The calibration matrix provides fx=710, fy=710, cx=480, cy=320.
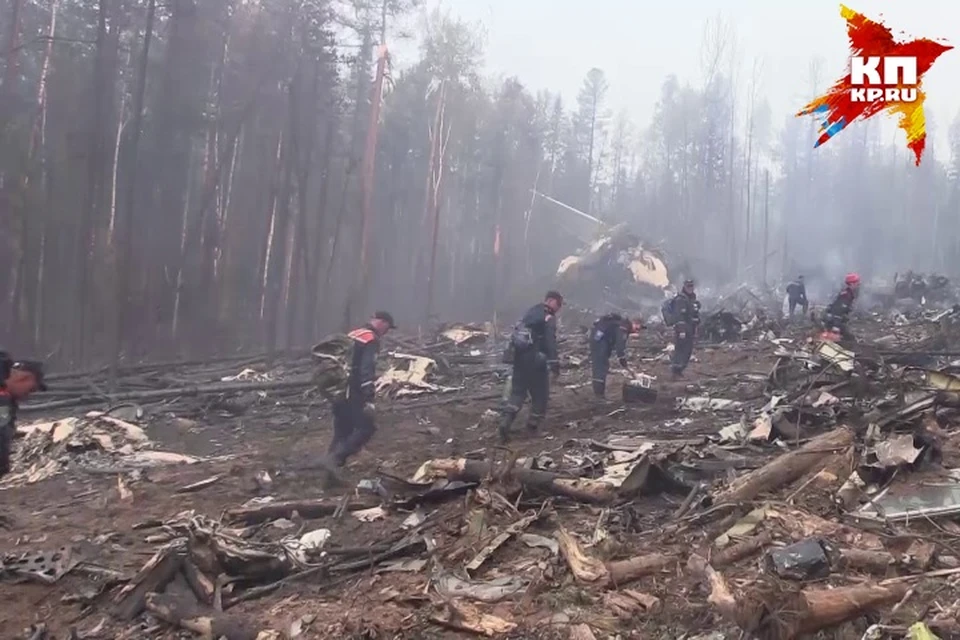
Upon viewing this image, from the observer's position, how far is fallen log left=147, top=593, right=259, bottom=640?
13.5ft

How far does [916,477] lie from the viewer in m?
5.50

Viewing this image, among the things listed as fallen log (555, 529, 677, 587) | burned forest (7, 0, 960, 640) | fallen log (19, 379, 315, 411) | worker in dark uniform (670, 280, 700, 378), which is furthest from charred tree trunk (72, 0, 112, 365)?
fallen log (555, 529, 677, 587)

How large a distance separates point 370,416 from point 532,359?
236 cm

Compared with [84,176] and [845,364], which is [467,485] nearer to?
[845,364]

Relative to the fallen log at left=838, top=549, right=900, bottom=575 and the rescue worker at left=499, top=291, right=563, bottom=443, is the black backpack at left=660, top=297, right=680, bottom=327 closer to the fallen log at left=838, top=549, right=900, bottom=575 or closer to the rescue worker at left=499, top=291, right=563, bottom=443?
the rescue worker at left=499, top=291, right=563, bottom=443

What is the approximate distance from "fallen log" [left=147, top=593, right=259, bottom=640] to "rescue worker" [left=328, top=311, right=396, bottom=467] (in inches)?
130

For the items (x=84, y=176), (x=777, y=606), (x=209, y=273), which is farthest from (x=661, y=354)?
(x=84, y=176)

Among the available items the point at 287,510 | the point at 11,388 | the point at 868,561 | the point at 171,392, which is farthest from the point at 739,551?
the point at 171,392

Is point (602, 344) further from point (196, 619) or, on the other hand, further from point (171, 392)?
point (196, 619)

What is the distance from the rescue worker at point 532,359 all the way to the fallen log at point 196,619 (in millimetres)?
5137

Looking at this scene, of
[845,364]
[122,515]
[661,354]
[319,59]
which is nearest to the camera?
[122,515]

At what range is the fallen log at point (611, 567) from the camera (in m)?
4.24

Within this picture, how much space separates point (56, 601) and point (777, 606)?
Result: 15.3ft

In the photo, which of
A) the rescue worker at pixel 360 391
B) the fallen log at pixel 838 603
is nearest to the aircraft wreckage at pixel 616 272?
the rescue worker at pixel 360 391
